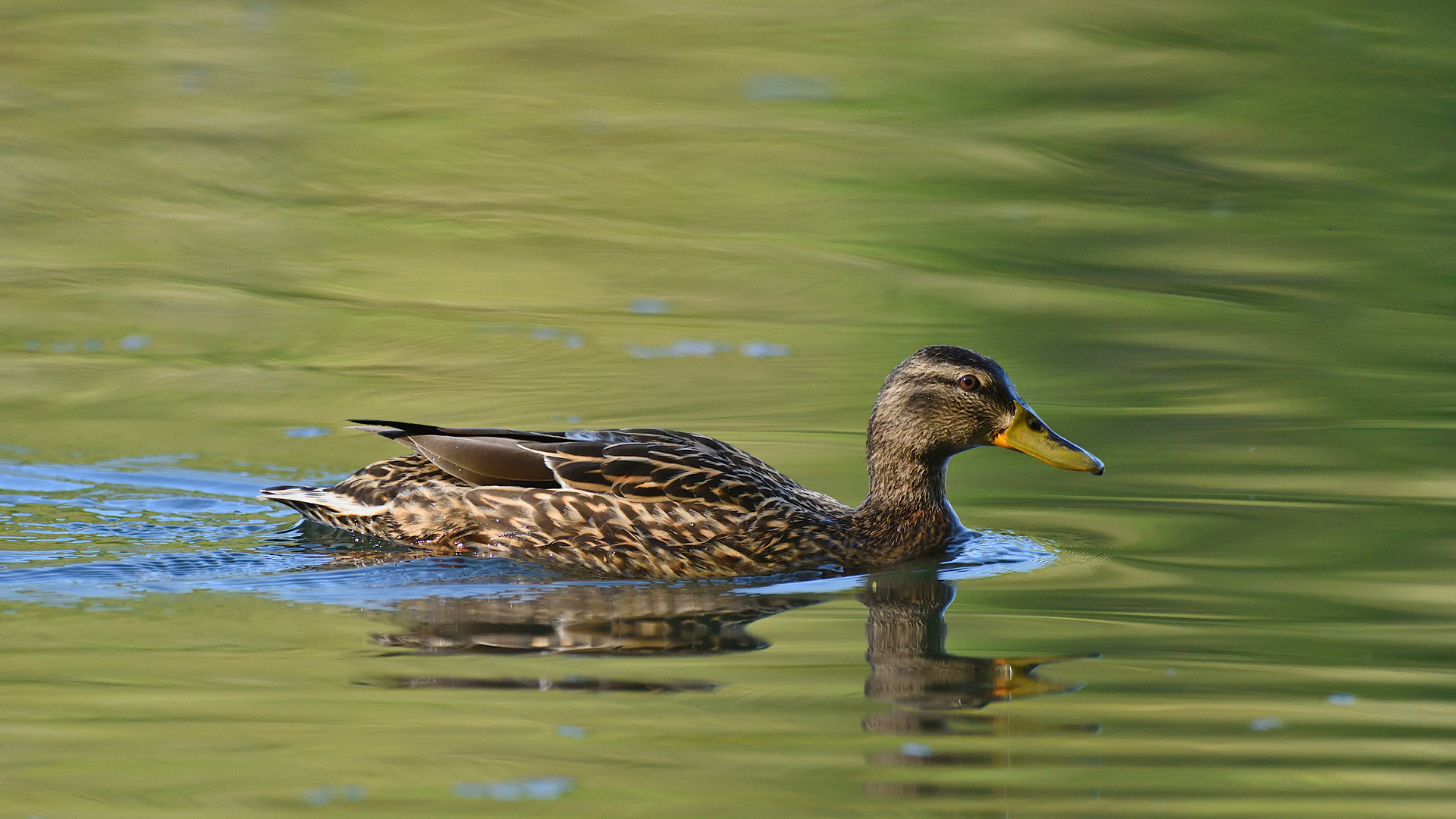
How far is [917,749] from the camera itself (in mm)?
5328

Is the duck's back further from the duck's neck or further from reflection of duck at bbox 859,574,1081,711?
reflection of duck at bbox 859,574,1081,711

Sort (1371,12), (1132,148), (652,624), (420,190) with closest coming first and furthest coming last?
(652,624)
(420,190)
(1132,148)
(1371,12)

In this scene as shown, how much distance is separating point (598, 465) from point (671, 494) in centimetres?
33

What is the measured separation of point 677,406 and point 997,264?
12.7ft

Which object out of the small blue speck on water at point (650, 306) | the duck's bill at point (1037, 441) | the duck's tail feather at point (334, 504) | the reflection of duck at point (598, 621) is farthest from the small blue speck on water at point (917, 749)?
the small blue speck on water at point (650, 306)

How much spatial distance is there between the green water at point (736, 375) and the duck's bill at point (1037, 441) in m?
→ 0.37

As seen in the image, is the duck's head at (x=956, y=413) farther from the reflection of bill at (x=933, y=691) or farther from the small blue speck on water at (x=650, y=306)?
the small blue speck on water at (x=650, y=306)

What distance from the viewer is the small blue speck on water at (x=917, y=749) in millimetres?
5281

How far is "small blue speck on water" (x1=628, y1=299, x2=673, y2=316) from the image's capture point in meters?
12.2

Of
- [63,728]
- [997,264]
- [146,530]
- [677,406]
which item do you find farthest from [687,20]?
[63,728]

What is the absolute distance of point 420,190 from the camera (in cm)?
1481

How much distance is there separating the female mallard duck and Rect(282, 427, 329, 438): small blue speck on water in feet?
5.13

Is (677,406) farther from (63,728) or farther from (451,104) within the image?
(451,104)

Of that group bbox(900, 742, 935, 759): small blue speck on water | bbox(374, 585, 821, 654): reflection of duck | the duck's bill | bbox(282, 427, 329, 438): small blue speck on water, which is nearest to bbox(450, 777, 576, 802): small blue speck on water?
bbox(900, 742, 935, 759): small blue speck on water
